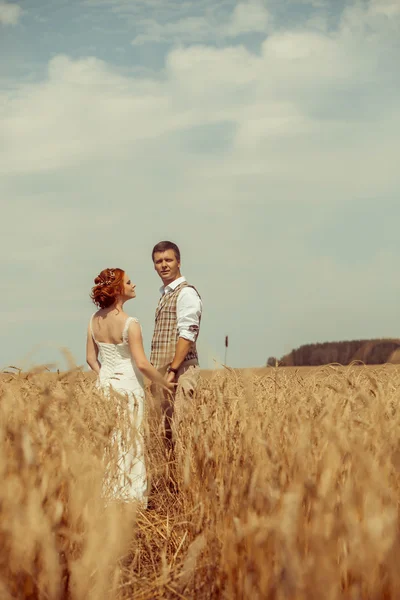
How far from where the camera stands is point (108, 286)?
15.1ft

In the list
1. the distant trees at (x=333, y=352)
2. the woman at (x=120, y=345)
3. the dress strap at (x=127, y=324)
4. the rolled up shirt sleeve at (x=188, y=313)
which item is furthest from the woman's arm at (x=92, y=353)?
the distant trees at (x=333, y=352)

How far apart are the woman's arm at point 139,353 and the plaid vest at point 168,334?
51cm

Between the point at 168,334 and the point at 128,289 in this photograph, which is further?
the point at 168,334

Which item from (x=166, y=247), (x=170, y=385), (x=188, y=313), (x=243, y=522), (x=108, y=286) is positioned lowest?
(x=243, y=522)

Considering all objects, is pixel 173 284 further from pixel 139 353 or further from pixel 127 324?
pixel 139 353

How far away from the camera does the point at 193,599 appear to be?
2.41 metres

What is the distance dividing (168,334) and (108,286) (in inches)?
31.0

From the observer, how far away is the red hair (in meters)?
4.61

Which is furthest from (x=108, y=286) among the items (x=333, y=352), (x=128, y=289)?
(x=333, y=352)

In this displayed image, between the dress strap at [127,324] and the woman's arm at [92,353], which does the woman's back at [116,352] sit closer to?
the dress strap at [127,324]

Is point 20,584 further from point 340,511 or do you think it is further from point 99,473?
point 340,511

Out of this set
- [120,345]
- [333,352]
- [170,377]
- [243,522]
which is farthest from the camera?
[333,352]

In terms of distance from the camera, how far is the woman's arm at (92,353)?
197 inches

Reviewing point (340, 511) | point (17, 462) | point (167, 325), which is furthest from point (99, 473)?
point (167, 325)
